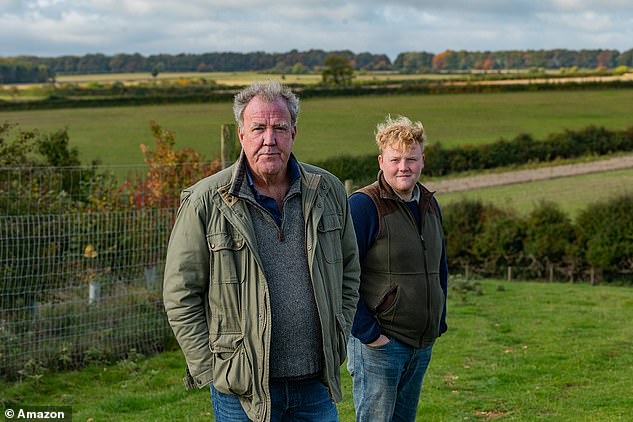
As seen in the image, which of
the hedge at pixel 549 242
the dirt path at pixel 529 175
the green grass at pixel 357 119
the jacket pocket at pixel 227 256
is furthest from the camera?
the green grass at pixel 357 119

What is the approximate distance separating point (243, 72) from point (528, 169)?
84.5ft

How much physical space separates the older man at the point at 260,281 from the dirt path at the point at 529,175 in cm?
4022

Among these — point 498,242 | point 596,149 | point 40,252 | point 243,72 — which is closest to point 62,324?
point 40,252

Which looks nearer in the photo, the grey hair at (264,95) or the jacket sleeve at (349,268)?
the grey hair at (264,95)

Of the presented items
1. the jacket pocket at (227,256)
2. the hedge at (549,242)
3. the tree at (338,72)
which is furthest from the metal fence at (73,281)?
the tree at (338,72)

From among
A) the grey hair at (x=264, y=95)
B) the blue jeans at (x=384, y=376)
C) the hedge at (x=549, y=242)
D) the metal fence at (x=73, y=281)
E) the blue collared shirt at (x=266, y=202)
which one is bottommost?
the hedge at (x=549, y=242)

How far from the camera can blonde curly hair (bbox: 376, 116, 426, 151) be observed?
464 cm

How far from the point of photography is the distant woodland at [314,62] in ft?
214

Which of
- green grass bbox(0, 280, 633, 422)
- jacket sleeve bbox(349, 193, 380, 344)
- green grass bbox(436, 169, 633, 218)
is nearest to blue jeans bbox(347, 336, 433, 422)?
jacket sleeve bbox(349, 193, 380, 344)

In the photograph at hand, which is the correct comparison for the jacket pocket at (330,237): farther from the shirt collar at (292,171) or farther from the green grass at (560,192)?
the green grass at (560,192)

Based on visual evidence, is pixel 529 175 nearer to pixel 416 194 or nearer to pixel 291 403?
pixel 416 194

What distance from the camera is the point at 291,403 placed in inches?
144

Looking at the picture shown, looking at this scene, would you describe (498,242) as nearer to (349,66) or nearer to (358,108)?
(358,108)

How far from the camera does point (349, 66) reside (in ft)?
225
